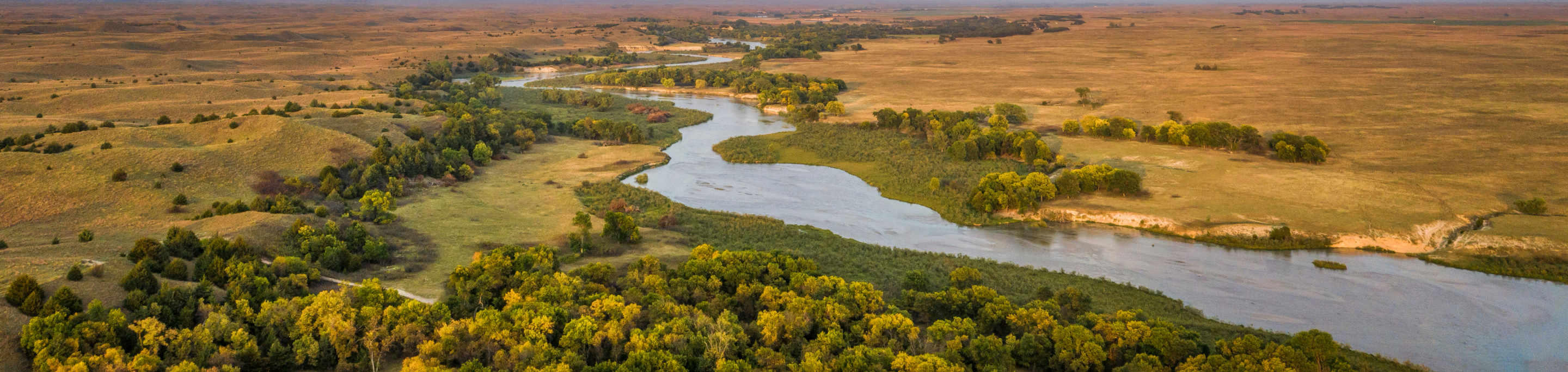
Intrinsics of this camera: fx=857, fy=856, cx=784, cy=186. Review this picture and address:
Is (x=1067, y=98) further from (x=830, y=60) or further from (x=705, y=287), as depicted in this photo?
(x=705, y=287)

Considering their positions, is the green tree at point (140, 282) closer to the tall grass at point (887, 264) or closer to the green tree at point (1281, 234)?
the tall grass at point (887, 264)

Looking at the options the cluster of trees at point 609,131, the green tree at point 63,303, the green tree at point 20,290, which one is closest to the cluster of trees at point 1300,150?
the cluster of trees at point 609,131

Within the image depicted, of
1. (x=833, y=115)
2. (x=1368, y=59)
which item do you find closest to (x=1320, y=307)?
(x=833, y=115)

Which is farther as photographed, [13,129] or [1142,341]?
[13,129]

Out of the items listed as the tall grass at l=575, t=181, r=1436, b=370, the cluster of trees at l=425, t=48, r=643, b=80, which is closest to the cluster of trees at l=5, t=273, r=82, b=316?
the tall grass at l=575, t=181, r=1436, b=370

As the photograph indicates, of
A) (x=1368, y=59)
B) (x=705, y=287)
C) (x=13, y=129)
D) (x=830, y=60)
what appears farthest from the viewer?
(x=830, y=60)

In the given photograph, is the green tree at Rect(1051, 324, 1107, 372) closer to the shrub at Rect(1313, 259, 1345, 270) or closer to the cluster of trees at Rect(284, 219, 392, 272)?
the shrub at Rect(1313, 259, 1345, 270)
